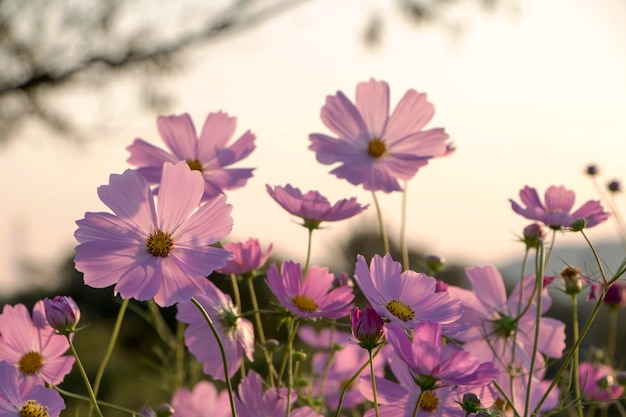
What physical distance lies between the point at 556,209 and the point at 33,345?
18.9 inches

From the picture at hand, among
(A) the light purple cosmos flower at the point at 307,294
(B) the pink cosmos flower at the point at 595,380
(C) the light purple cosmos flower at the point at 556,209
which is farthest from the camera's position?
(B) the pink cosmos flower at the point at 595,380

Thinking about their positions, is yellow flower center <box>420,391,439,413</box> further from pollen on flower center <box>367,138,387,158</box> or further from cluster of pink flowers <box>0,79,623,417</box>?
pollen on flower center <box>367,138,387,158</box>

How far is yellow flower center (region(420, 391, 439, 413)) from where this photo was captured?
71 centimetres

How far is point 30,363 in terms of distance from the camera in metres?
0.79

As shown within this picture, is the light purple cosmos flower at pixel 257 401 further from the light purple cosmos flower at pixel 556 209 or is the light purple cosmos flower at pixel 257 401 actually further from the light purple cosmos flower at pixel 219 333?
the light purple cosmos flower at pixel 556 209

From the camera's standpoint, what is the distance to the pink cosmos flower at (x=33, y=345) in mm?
791

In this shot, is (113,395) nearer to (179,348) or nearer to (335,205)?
(179,348)

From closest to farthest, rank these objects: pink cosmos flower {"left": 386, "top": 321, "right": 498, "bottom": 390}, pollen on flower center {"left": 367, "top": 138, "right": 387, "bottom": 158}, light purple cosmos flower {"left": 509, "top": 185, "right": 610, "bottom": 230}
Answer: pink cosmos flower {"left": 386, "top": 321, "right": 498, "bottom": 390} → light purple cosmos flower {"left": 509, "top": 185, "right": 610, "bottom": 230} → pollen on flower center {"left": 367, "top": 138, "right": 387, "bottom": 158}

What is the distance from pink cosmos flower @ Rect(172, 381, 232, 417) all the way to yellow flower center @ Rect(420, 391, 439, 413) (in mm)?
228

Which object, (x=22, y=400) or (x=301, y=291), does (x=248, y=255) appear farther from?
(x=22, y=400)

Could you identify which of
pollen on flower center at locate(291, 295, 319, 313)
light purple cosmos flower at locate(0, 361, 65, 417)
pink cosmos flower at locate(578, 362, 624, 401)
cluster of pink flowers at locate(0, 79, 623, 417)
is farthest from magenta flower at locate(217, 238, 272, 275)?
pink cosmos flower at locate(578, 362, 624, 401)

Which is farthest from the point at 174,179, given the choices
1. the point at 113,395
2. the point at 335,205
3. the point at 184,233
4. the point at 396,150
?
the point at 113,395

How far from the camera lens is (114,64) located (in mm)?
5504

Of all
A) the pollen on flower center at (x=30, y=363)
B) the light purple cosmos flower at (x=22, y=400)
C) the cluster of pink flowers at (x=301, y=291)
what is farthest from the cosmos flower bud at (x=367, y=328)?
the pollen on flower center at (x=30, y=363)
